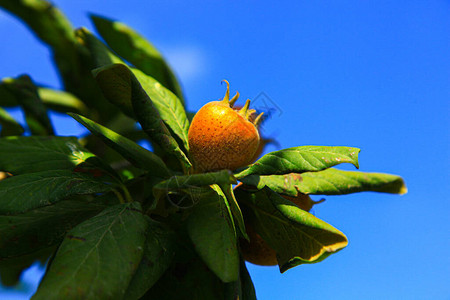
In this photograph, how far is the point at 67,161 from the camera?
1.89 m

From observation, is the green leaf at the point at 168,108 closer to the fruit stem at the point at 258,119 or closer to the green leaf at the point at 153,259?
the fruit stem at the point at 258,119

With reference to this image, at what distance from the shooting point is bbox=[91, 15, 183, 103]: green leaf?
2.61 metres

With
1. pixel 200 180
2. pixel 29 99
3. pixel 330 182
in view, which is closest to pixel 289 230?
pixel 330 182

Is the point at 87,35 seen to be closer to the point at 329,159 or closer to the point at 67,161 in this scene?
the point at 67,161

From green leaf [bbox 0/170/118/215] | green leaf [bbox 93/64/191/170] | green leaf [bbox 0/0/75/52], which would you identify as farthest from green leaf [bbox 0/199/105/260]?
green leaf [bbox 0/0/75/52]

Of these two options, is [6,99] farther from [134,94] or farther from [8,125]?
[134,94]

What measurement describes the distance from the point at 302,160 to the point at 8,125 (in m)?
2.32

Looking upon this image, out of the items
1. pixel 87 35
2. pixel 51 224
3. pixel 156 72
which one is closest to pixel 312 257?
pixel 51 224

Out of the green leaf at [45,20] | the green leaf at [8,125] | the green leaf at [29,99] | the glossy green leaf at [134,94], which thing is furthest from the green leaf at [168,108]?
the green leaf at [45,20]

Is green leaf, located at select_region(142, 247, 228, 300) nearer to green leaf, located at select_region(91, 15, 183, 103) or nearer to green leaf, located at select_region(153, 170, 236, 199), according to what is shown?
green leaf, located at select_region(153, 170, 236, 199)

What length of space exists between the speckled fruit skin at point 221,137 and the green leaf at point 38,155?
0.54 m

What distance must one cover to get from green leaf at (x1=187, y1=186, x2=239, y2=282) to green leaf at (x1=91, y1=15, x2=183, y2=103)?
1176mm

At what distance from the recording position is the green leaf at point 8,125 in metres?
2.93

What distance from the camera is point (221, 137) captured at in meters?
1.72
